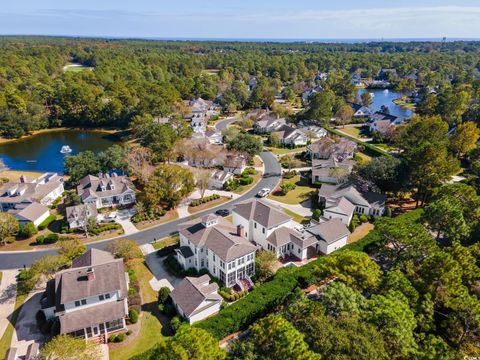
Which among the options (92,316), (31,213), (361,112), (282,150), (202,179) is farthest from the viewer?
(361,112)

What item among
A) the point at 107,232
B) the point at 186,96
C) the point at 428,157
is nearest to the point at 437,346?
the point at 428,157

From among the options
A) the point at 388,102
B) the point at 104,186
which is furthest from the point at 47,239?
the point at 388,102

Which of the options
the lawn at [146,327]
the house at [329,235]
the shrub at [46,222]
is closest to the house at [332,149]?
the house at [329,235]

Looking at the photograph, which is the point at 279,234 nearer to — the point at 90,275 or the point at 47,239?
the point at 90,275

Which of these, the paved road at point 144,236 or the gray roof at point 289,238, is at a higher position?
the gray roof at point 289,238

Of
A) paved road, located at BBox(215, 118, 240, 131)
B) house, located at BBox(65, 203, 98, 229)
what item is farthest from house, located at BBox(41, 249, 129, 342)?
paved road, located at BBox(215, 118, 240, 131)

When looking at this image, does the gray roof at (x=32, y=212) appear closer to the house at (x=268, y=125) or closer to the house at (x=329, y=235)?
the house at (x=329, y=235)

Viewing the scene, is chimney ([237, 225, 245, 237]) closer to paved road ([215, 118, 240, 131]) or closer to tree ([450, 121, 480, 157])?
tree ([450, 121, 480, 157])
